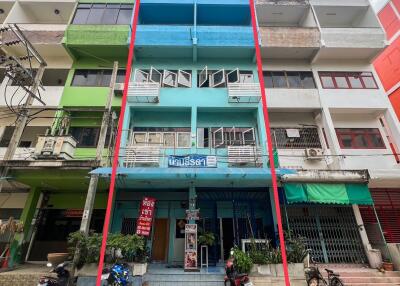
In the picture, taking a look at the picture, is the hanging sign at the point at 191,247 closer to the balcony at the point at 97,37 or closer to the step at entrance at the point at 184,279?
the step at entrance at the point at 184,279

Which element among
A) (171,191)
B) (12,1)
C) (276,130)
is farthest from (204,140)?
(12,1)

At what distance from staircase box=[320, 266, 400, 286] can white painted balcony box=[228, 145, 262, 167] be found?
15.7 feet

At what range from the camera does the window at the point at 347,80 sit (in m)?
12.8

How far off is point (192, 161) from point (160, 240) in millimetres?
4155

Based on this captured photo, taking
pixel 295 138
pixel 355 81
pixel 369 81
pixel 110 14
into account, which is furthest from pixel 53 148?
pixel 369 81

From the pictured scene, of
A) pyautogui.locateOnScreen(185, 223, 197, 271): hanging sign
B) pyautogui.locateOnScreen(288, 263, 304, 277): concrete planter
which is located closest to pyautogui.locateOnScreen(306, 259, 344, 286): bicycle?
A: pyautogui.locateOnScreen(288, 263, 304, 277): concrete planter

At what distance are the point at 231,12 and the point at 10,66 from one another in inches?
452

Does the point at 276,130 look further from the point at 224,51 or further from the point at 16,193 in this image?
the point at 16,193

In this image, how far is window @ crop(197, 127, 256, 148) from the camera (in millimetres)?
11547

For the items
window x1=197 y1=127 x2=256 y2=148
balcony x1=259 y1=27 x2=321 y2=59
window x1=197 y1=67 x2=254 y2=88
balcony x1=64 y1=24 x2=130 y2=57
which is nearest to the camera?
window x1=197 y1=127 x2=256 y2=148

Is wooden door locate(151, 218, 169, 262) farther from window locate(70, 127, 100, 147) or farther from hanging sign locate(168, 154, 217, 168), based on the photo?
window locate(70, 127, 100, 147)

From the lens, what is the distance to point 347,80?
42.7ft

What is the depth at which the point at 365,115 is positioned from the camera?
504 inches

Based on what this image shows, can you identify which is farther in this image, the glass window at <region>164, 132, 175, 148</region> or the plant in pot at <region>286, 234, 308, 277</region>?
the glass window at <region>164, 132, 175, 148</region>
